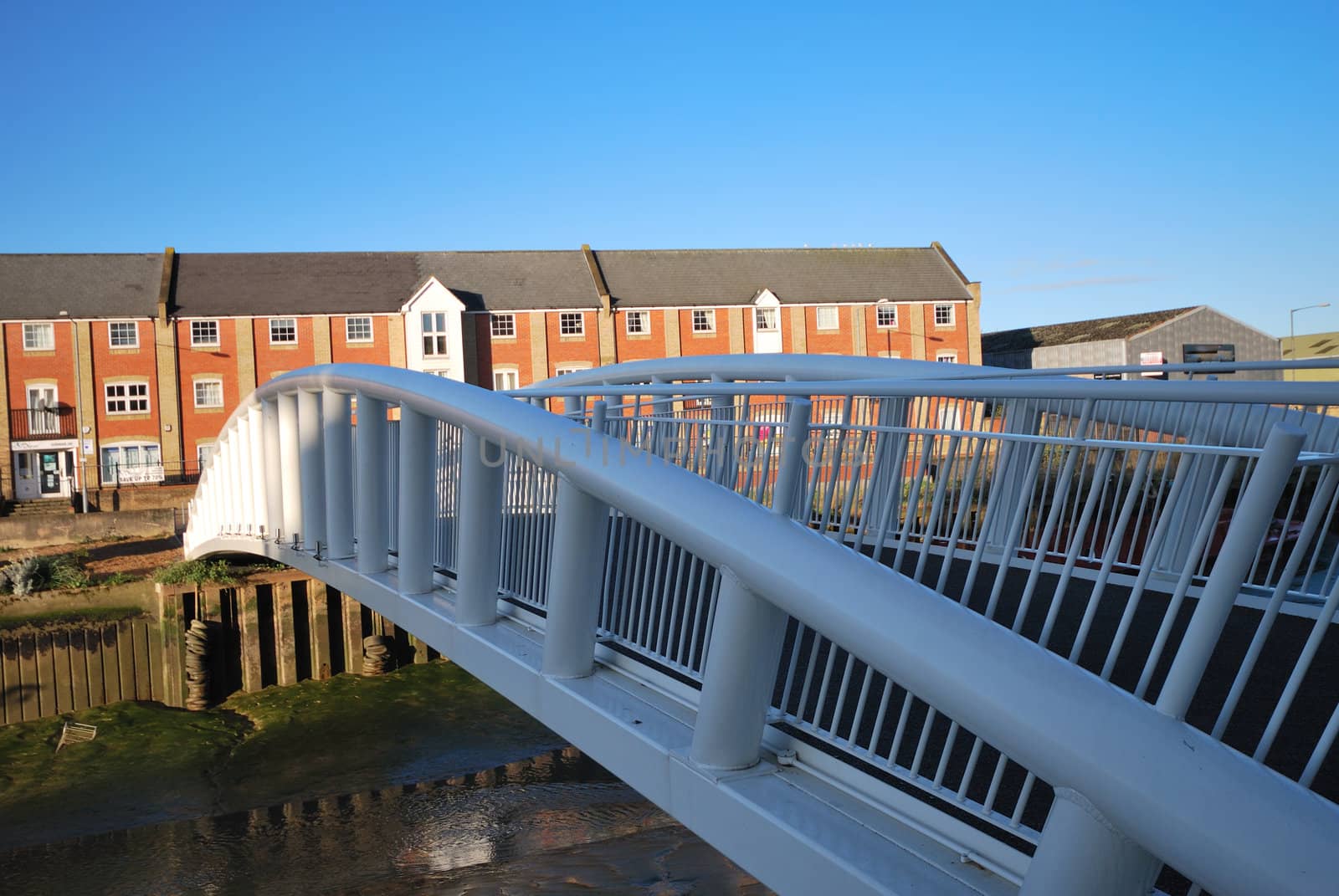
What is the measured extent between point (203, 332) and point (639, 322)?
1741cm

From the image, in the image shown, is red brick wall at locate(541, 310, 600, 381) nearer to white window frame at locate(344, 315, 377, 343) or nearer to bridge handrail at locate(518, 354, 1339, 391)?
white window frame at locate(344, 315, 377, 343)

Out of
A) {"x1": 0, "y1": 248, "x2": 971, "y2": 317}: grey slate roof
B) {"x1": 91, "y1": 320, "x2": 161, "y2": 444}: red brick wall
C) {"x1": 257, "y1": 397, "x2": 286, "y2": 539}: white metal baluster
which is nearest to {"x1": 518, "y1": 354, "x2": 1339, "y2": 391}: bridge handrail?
{"x1": 257, "y1": 397, "x2": 286, "y2": 539}: white metal baluster

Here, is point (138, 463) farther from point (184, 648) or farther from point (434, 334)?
point (184, 648)

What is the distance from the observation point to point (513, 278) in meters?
45.2

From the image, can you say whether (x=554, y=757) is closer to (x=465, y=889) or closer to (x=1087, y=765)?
(x=465, y=889)

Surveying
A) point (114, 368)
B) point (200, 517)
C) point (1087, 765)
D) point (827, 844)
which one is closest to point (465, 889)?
point (200, 517)

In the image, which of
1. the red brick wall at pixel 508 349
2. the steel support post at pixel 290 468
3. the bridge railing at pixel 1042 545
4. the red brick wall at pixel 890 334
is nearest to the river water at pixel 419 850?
the steel support post at pixel 290 468

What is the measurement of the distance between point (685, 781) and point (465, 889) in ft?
29.5

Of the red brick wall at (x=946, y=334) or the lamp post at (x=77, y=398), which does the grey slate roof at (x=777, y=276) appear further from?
the lamp post at (x=77, y=398)

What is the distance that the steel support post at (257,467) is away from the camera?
11164 mm

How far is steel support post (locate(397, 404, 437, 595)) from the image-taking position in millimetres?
6680

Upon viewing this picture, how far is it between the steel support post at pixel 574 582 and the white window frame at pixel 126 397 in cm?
3921

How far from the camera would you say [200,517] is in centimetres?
1636

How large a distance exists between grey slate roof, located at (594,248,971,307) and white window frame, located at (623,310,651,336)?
43 cm
